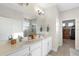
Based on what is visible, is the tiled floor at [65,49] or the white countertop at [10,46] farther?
the tiled floor at [65,49]

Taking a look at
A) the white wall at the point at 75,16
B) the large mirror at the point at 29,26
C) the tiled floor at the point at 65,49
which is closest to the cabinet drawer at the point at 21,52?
the large mirror at the point at 29,26

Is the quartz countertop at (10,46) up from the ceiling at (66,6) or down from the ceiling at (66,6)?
down

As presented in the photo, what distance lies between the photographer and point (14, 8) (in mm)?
1208

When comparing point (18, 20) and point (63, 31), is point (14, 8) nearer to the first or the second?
point (18, 20)

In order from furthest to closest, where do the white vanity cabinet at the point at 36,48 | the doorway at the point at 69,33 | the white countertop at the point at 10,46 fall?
the doorway at the point at 69,33 < the white vanity cabinet at the point at 36,48 < the white countertop at the point at 10,46

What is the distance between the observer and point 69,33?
1.32 m

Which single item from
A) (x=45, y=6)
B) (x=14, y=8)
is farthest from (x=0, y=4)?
(x=45, y=6)

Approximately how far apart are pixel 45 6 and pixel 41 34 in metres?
0.49

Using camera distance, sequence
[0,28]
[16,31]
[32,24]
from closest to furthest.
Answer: [0,28] → [16,31] → [32,24]

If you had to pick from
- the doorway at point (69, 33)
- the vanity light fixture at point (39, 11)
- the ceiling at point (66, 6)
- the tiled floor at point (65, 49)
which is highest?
the ceiling at point (66, 6)

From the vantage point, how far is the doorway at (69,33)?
1288 millimetres

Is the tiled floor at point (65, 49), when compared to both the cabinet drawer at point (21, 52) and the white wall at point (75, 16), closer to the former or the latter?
the white wall at point (75, 16)

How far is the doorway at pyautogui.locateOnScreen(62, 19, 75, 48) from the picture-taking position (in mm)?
1288

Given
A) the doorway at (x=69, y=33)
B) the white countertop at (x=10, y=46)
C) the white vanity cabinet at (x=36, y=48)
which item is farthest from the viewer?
the doorway at (x=69, y=33)
